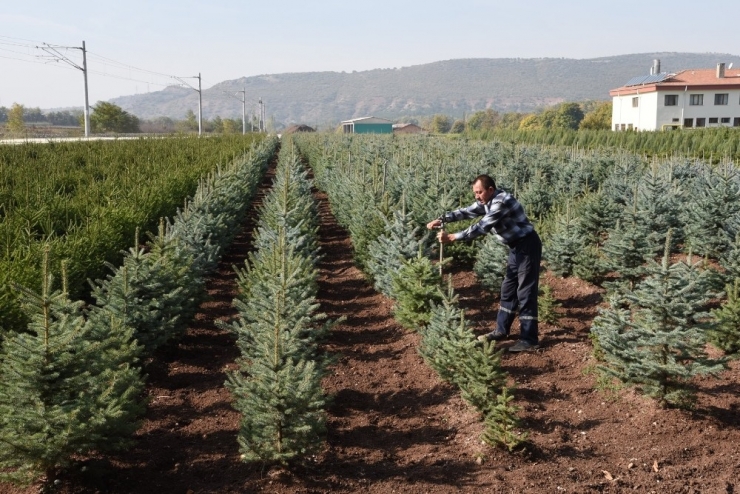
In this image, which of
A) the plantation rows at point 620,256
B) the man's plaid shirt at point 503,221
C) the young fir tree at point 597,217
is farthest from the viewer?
the young fir tree at point 597,217

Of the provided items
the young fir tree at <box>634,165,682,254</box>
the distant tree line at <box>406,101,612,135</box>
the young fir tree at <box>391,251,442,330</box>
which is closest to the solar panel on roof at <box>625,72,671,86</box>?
the distant tree line at <box>406,101,612,135</box>

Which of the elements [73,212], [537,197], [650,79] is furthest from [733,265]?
[650,79]

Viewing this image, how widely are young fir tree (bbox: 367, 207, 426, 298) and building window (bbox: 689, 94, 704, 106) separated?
57.8m

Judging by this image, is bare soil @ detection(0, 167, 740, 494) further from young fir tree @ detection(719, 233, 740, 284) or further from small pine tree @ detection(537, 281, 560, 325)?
young fir tree @ detection(719, 233, 740, 284)

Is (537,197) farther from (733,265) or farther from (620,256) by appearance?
(733,265)

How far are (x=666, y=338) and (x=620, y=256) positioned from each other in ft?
12.3

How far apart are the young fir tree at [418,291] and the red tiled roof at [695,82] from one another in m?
56.0

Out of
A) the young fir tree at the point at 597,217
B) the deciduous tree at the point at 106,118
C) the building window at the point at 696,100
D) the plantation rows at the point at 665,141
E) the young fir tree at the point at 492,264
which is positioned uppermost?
the building window at the point at 696,100

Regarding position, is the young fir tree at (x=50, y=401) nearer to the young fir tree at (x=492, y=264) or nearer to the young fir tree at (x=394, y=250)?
the young fir tree at (x=394, y=250)

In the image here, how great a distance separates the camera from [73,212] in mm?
11508

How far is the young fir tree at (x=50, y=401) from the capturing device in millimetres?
3738

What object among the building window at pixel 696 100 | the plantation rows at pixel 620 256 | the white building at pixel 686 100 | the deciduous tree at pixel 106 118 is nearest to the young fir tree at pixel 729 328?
the plantation rows at pixel 620 256

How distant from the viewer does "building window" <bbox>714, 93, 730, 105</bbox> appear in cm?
5769

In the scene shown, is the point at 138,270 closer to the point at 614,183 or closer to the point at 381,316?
the point at 381,316
